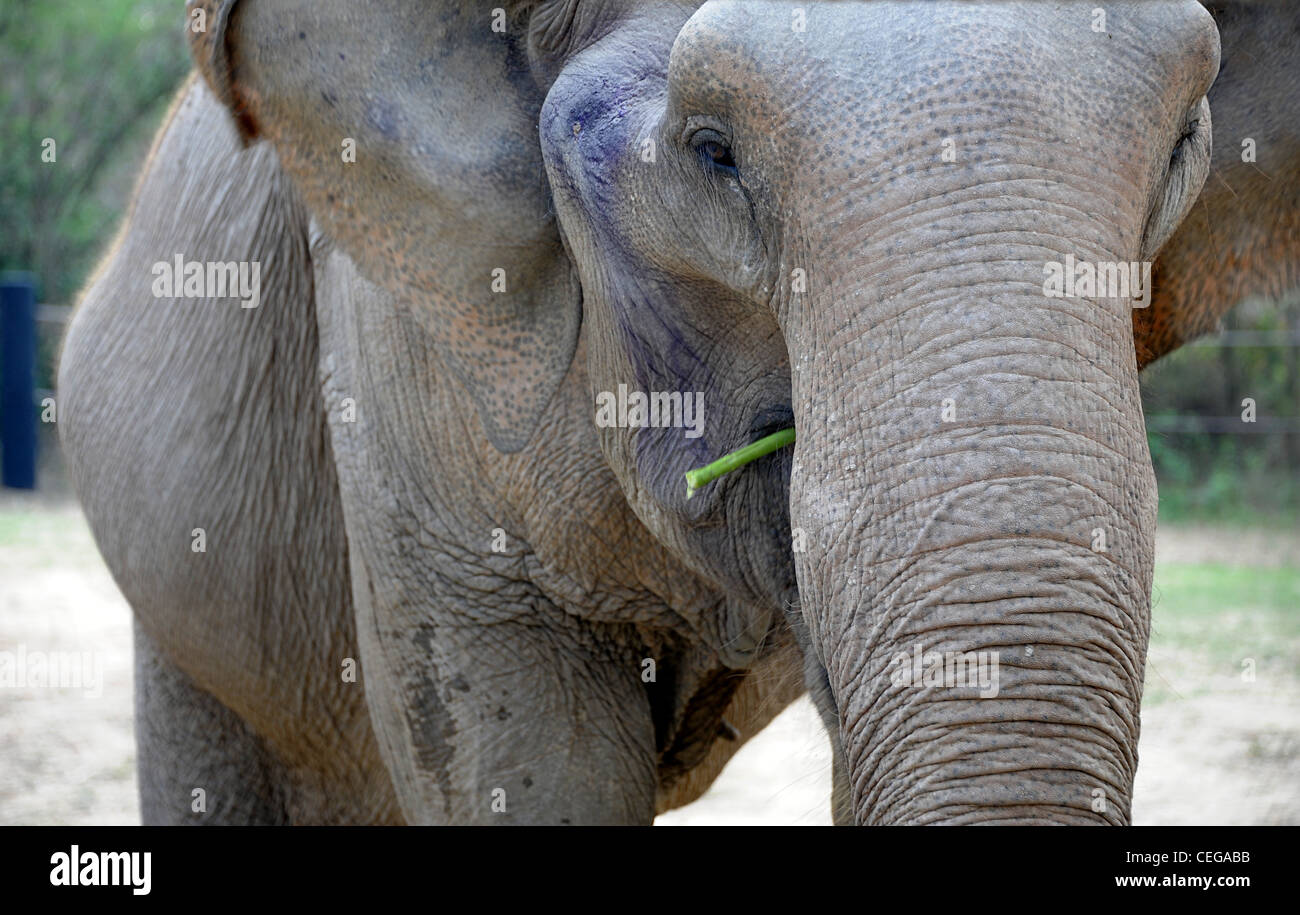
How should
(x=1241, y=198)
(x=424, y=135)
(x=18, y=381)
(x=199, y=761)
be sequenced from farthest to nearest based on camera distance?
(x=18, y=381), (x=199, y=761), (x=1241, y=198), (x=424, y=135)

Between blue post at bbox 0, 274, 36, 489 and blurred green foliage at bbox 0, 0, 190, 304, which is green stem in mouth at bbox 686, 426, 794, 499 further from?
blurred green foliage at bbox 0, 0, 190, 304

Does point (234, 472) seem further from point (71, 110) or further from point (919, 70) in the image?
point (71, 110)

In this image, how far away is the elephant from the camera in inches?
54.0

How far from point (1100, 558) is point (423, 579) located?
122 cm

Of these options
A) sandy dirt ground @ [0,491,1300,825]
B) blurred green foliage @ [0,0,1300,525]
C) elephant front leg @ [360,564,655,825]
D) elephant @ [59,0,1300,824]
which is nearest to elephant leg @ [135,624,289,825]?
elephant @ [59,0,1300,824]

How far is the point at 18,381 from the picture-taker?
1033cm

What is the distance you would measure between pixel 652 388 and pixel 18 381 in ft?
30.9

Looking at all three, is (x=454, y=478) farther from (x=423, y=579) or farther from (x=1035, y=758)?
(x=1035, y=758)

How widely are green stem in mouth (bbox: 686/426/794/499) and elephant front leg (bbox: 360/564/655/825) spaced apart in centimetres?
61

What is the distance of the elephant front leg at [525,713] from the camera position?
2330mm

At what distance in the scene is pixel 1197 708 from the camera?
6.10 meters

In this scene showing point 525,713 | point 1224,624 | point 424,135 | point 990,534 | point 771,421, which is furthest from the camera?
point 1224,624

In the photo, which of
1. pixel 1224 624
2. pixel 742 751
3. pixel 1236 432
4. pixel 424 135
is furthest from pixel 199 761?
pixel 1236 432
